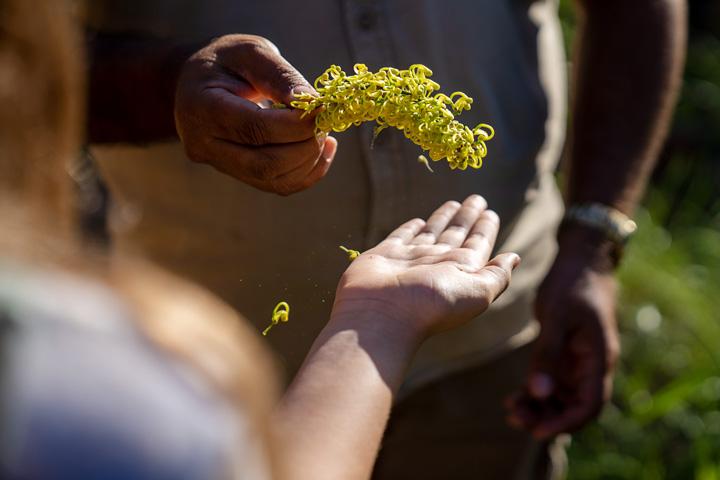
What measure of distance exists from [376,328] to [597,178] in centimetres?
108

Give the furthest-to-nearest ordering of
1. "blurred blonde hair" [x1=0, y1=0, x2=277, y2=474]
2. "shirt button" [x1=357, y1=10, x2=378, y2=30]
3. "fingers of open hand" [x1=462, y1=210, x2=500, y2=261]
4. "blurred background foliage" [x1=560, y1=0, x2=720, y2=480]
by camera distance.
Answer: "blurred background foliage" [x1=560, y1=0, x2=720, y2=480] → "shirt button" [x1=357, y1=10, x2=378, y2=30] → "fingers of open hand" [x1=462, y1=210, x2=500, y2=261] → "blurred blonde hair" [x1=0, y1=0, x2=277, y2=474]

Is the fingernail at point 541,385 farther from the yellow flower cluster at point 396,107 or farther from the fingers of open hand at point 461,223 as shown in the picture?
the yellow flower cluster at point 396,107

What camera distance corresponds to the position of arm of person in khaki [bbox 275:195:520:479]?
1.13 metres

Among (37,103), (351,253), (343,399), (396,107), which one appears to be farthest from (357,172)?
(37,103)

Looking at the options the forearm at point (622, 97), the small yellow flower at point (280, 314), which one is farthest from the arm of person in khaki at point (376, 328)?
the forearm at point (622, 97)

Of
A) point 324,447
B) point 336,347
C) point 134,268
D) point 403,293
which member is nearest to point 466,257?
point 403,293

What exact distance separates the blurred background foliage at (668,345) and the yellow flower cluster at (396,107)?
5.43 ft

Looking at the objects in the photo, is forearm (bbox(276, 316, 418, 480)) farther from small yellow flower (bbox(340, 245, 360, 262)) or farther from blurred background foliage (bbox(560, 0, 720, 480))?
blurred background foliage (bbox(560, 0, 720, 480))

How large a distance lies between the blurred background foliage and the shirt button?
4.92ft

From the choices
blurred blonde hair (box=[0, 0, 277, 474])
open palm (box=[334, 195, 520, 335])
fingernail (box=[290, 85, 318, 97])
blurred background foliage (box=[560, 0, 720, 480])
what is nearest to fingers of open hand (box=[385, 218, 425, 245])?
open palm (box=[334, 195, 520, 335])

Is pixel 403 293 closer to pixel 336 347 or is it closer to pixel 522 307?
pixel 336 347

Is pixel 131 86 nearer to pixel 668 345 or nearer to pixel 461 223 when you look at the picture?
pixel 461 223

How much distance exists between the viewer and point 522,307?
225 centimetres

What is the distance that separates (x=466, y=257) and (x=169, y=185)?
0.78m
